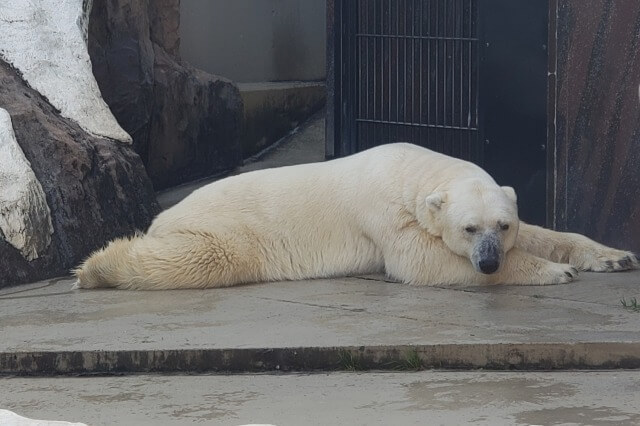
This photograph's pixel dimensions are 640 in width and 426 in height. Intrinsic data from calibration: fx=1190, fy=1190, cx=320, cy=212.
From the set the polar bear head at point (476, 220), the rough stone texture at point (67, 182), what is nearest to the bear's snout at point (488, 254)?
the polar bear head at point (476, 220)

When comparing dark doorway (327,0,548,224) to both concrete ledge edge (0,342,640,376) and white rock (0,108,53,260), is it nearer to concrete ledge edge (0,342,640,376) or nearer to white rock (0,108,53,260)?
concrete ledge edge (0,342,640,376)

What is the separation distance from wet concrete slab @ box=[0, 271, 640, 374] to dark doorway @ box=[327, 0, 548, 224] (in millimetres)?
1278

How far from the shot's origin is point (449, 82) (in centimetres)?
692

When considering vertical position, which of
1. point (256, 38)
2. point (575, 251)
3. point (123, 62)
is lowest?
point (575, 251)

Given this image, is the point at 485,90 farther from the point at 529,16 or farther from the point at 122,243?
the point at 122,243

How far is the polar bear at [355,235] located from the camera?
502cm

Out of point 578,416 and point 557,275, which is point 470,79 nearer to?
point 557,275

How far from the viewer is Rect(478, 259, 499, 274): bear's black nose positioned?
190 inches

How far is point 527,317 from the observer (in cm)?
439

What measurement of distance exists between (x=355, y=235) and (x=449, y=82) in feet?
6.24

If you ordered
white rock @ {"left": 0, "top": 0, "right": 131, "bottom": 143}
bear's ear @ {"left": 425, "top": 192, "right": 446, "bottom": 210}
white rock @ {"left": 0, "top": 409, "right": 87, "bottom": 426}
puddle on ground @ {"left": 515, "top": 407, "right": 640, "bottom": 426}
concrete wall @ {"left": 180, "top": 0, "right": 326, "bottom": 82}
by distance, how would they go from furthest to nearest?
concrete wall @ {"left": 180, "top": 0, "right": 326, "bottom": 82}, white rock @ {"left": 0, "top": 0, "right": 131, "bottom": 143}, bear's ear @ {"left": 425, "top": 192, "right": 446, "bottom": 210}, puddle on ground @ {"left": 515, "top": 407, "right": 640, "bottom": 426}, white rock @ {"left": 0, "top": 409, "right": 87, "bottom": 426}

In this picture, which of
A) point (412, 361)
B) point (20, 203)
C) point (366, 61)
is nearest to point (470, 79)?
point (366, 61)

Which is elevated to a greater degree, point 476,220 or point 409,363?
point 476,220

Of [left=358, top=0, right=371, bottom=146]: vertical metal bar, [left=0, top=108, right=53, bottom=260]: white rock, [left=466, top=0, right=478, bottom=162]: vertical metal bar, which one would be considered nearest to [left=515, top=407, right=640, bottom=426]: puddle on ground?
[left=0, top=108, right=53, bottom=260]: white rock
